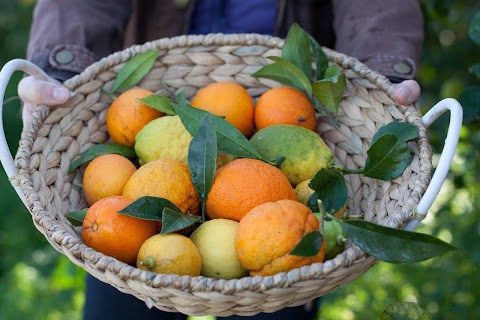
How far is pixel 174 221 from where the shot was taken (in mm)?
965

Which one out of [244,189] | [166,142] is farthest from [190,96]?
[244,189]

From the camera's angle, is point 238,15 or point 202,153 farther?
point 238,15

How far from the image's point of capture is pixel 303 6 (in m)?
1.51

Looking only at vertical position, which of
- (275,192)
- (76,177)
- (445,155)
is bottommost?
(76,177)

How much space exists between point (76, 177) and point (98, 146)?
8 centimetres

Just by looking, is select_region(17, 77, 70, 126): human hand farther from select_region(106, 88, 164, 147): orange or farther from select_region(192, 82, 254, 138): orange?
select_region(192, 82, 254, 138): orange

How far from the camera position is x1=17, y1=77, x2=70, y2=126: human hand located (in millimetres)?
1153

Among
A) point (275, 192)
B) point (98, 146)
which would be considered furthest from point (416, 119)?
point (98, 146)

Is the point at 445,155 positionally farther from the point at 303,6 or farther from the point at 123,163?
the point at 303,6

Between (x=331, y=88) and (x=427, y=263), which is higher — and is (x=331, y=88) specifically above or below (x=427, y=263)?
above

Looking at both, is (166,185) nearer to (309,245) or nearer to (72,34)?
(309,245)

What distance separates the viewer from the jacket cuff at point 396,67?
128 cm

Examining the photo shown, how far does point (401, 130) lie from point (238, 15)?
0.58 metres

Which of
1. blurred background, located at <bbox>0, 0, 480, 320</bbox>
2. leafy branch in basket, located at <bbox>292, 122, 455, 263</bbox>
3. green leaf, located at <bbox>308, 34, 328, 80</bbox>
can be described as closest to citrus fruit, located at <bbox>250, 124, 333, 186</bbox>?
leafy branch in basket, located at <bbox>292, 122, 455, 263</bbox>
